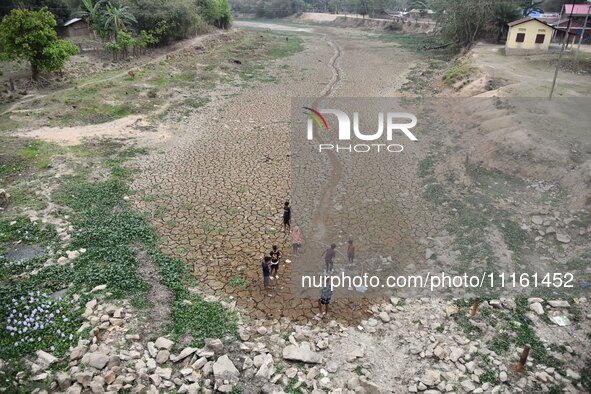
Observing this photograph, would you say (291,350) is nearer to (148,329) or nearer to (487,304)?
(148,329)

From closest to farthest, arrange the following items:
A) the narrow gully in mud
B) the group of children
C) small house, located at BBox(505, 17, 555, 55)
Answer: the group of children
the narrow gully in mud
small house, located at BBox(505, 17, 555, 55)

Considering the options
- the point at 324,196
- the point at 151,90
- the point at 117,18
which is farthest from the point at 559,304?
the point at 117,18

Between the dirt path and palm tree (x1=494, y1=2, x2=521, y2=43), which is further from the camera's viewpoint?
palm tree (x1=494, y1=2, x2=521, y2=43)

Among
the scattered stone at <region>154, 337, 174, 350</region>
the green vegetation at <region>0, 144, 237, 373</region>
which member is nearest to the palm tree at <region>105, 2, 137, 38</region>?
the green vegetation at <region>0, 144, 237, 373</region>

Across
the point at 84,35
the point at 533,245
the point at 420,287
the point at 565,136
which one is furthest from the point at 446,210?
the point at 84,35

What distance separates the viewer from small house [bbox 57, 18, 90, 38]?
3575cm

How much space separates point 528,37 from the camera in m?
32.6

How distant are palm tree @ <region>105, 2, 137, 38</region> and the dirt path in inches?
Result: 524

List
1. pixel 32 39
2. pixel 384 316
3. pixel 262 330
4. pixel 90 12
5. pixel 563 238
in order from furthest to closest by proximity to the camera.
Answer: pixel 90 12 → pixel 32 39 → pixel 563 238 → pixel 384 316 → pixel 262 330

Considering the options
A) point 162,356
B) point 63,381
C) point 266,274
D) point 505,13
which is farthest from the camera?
point 505,13

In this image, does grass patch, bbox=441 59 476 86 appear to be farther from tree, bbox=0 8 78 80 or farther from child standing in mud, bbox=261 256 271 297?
tree, bbox=0 8 78 80

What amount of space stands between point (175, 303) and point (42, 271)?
400 centimetres

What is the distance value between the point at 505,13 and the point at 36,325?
42372 millimetres

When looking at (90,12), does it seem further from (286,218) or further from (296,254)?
(296,254)
